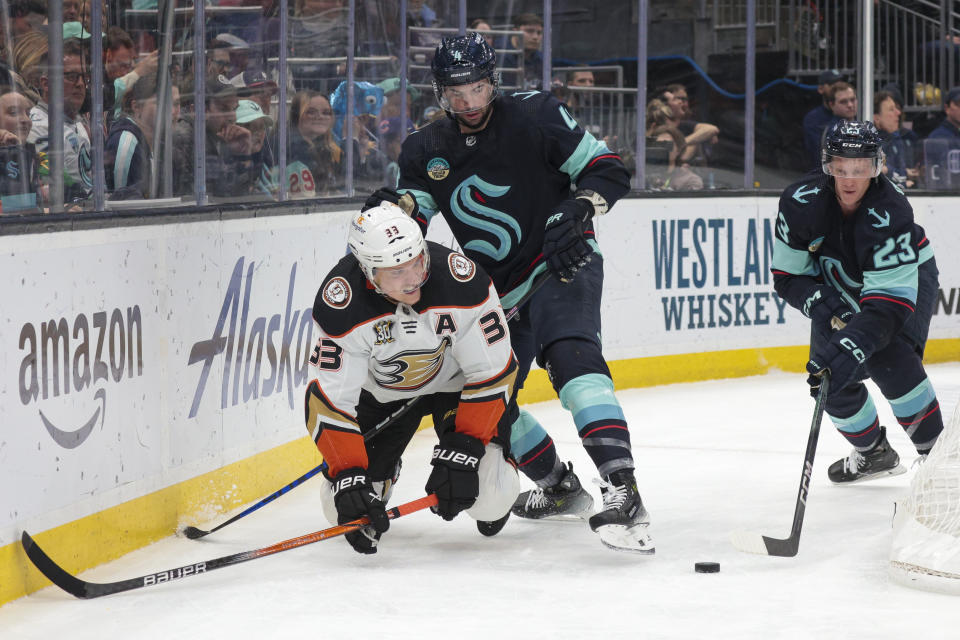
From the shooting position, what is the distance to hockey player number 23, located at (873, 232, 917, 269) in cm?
342

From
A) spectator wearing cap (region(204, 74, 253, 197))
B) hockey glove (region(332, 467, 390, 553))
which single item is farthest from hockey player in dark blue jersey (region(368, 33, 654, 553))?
spectator wearing cap (region(204, 74, 253, 197))

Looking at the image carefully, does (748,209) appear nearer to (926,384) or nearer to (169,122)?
(926,384)

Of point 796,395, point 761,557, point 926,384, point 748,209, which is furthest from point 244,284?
point 748,209

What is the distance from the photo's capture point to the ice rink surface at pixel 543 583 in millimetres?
2643

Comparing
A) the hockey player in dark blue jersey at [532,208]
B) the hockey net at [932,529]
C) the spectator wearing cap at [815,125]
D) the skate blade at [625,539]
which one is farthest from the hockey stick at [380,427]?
the spectator wearing cap at [815,125]

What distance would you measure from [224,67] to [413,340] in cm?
160

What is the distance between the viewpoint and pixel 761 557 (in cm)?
315

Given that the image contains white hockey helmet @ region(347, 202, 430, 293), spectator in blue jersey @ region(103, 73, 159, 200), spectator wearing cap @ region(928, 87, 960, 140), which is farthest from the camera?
spectator wearing cap @ region(928, 87, 960, 140)

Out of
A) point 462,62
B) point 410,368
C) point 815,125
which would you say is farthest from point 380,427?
point 815,125

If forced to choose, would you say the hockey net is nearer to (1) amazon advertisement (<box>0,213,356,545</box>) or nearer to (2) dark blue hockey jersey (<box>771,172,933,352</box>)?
(2) dark blue hockey jersey (<box>771,172,933,352</box>)

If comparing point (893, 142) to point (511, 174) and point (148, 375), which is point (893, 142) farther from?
point (148, 375)

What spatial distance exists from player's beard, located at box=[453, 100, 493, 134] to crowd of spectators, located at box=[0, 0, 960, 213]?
3.21 ft

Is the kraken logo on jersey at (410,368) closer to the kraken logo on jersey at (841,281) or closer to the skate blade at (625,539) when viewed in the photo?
the skate blade at (625,539)

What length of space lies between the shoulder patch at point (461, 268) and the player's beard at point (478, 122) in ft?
1.51
